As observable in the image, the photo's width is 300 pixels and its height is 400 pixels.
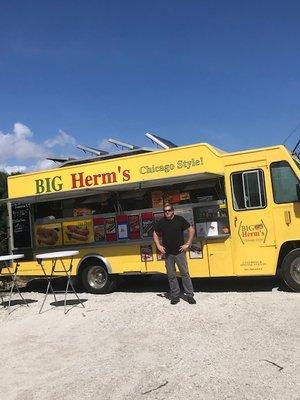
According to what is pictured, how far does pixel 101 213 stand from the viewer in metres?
11.9

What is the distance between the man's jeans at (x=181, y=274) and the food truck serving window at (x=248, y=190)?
153 cm

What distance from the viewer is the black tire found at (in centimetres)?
1175

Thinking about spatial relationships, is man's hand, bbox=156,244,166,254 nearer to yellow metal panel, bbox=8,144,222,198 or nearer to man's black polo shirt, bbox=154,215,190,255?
man's black polo shirt, bbox=154,215,190,255

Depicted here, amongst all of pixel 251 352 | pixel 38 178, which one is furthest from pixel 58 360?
pixel 38 178

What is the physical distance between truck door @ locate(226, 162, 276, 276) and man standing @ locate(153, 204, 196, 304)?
102 cm

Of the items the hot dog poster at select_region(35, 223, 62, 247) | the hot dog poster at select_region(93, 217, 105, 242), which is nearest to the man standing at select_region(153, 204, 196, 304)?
the hot dog poster at select_region(93, 217, 105, 242)

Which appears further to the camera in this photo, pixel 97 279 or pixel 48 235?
pixel 48 235

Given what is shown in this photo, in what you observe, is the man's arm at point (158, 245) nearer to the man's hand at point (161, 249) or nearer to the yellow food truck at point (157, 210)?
the man's hand at point (161, 249)

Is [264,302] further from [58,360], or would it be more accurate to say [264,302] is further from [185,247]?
[58,360]

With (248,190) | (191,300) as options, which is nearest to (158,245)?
(191,300)

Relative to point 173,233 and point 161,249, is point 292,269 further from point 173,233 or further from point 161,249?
point 161,249

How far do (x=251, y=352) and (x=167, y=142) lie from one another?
6874mm

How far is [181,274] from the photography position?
976 centimetres

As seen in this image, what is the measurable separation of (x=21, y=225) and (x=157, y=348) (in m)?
6.88
